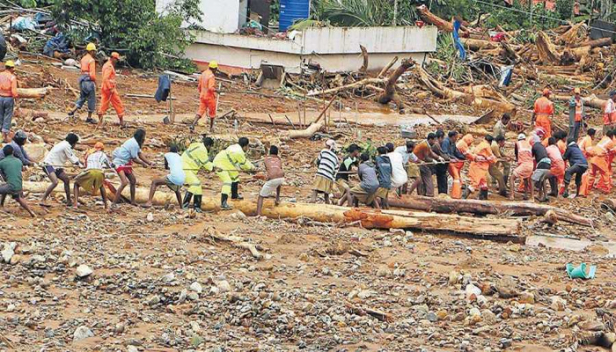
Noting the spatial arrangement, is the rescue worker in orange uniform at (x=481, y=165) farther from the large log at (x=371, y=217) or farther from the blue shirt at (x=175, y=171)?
the blue shirt at (x=175, y=171)

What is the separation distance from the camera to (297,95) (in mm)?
27062

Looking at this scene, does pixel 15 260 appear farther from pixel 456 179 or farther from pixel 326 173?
pixel 456 179

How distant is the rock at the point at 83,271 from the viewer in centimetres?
1256

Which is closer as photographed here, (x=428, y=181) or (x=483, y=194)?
(x=428, y=181)

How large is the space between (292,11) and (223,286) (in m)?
19.0

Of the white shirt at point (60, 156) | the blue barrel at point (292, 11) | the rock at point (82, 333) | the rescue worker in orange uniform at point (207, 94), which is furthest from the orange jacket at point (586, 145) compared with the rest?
the blue barrel at point (292, 11)

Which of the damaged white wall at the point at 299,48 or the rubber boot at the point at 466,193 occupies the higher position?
the damaged white wall at the point at 299,48

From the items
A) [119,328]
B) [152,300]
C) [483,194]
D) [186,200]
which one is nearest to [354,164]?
[483,194]

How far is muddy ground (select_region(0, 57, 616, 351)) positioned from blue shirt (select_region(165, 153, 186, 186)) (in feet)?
1.45

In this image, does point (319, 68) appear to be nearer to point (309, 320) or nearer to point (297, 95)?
point (297, 95)

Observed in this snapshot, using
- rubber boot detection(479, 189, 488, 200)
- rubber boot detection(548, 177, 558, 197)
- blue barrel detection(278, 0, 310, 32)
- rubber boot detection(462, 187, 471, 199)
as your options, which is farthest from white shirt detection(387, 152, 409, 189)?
blue barrel detection(278, 0, 310, 32)

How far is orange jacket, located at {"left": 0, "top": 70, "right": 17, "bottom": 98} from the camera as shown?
61.1ft

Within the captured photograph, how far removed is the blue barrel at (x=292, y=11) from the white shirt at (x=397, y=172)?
14245mm

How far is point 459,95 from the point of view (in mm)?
28516
